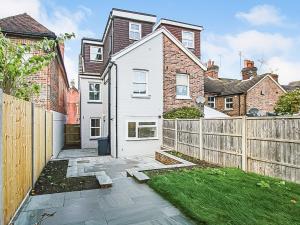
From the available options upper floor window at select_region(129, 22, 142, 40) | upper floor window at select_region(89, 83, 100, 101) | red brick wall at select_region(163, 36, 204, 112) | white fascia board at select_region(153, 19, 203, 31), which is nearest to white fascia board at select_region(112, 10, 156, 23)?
upper floor window at select_region(129, 22, 142, 40)

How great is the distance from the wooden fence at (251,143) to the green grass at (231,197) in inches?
18.4

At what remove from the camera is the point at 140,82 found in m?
14.6

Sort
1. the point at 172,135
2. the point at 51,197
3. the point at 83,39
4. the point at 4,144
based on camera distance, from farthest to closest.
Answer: the point at 83,39
the point at 172,135
the point at 51,197
the point at 4,144

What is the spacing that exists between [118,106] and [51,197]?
852 centimetres

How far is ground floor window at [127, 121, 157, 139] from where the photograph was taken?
46.8ft

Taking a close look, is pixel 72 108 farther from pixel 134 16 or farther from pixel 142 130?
pixel 142 130

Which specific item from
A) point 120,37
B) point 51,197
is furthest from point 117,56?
point 51,197

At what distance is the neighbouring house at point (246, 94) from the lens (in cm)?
2355

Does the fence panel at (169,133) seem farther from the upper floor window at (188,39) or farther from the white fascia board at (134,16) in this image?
the white fascia board at (134,16)

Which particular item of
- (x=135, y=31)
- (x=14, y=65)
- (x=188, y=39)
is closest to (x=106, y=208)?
(x=14, y=65)

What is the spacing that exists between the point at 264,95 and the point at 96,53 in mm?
17232

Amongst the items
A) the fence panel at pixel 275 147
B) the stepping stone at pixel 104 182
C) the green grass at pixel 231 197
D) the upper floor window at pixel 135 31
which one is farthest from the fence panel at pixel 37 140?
the upper floor window at pixel 135 31

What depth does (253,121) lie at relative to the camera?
7.67 metres

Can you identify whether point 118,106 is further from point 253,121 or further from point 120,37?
point 253,121
